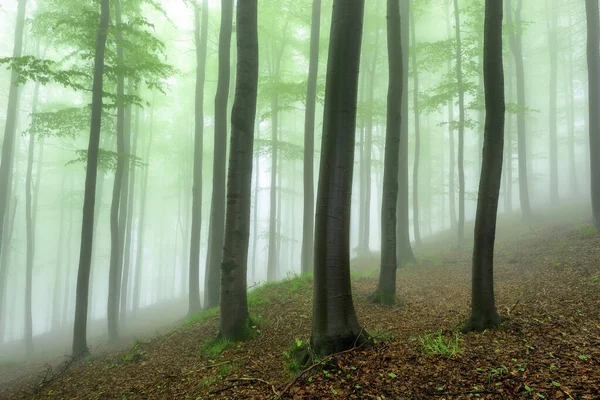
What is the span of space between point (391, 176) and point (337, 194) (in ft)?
12.2

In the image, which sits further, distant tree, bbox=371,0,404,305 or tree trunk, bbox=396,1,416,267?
tree trunk, bbox=396,1,416,267

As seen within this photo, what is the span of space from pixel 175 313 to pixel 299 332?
55.1ft

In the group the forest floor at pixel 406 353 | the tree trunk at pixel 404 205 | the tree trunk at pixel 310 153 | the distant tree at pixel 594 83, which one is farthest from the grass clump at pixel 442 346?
the distant tree at pixel 594 83

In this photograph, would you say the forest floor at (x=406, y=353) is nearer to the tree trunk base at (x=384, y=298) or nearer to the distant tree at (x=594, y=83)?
the tree trunk base at (x=384, y=298)

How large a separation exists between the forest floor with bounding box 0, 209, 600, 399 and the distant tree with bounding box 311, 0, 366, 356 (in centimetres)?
39

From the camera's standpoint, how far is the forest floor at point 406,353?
365cm

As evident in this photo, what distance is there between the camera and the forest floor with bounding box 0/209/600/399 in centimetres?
365

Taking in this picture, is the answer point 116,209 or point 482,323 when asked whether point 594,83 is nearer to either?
point 482,323

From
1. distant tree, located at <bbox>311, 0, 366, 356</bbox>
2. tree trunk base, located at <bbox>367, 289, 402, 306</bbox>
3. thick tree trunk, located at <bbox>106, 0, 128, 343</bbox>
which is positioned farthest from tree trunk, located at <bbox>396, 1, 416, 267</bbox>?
thick tree trunk, located at <bbox>106, 0, 128, 343</bbox>

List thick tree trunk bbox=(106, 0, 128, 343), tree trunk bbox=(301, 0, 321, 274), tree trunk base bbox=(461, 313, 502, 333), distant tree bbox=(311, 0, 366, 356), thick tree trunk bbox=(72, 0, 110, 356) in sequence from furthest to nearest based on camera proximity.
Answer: tree trunk bbox=(301, 0, 321, 274) < thick tree trunk bbox=(106, 0, 128, 343) < thick tree trunk bbox=(72, 0, 110, 356) < tree trunk base bbox=(461, 313, 502, 333) < distant tree bbox=(311, 0, 366, 356)

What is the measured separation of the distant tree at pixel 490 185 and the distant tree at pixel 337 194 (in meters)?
2.06

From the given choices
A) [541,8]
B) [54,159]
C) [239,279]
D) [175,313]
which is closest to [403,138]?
[239,279]

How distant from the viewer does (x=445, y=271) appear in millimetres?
11930

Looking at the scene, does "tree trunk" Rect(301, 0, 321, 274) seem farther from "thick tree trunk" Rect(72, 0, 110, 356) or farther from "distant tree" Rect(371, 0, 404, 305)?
"thick tree trunk" Rect(72, 0, 110, 356)
